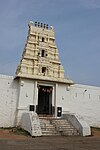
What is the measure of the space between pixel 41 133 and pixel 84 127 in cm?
306

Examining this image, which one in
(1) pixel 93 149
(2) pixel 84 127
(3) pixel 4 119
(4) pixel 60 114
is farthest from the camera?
(4) pixel 60 114

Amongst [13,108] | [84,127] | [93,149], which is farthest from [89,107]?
[93,149]

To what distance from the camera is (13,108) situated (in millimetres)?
15797

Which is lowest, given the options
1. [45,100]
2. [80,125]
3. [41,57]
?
[80,125]

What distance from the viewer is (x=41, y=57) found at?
1805 centimetres

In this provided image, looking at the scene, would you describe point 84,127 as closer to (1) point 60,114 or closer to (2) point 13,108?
(1) point 60,114

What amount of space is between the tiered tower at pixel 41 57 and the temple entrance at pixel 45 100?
1.25 meters

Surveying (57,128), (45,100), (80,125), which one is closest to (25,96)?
(45,100)

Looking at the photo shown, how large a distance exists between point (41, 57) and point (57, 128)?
742 centimetres

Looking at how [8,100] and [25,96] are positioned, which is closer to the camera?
[8,100]

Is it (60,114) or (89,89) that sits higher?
(89,89)

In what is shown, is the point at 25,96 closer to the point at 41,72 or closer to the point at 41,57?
the point at 41,72

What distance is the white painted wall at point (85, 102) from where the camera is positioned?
1813 centimetres

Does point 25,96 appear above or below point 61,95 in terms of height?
below
